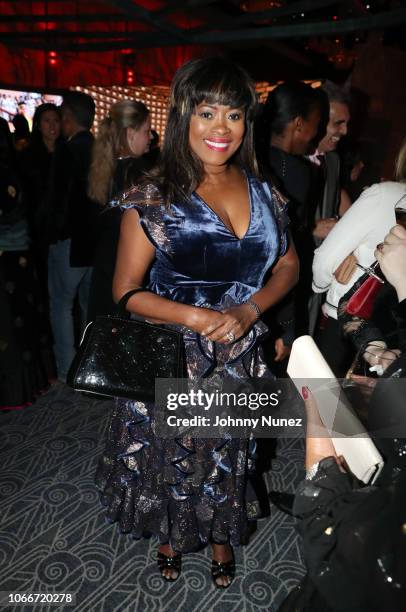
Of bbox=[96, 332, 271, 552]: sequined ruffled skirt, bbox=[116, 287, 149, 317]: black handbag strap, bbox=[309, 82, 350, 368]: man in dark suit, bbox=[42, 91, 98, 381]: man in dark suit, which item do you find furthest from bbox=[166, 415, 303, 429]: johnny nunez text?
bbox=[42, 91, 98, 381]: man in dark suit

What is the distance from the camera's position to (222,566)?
1.81m

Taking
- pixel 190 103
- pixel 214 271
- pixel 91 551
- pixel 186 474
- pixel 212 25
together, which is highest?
pixel 212 25

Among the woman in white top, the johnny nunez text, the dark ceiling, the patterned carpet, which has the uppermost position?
the dark ceiling

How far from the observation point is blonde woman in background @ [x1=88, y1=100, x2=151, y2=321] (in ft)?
8.73

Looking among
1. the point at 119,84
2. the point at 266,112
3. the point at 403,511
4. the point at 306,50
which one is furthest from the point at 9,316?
the point at 306,50

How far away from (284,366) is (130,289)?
1938mm

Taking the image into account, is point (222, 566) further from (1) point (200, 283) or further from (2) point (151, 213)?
(2) point (151, 213)

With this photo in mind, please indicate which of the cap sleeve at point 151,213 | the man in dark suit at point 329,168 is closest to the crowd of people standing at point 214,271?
the cap sleeve at point 151,213

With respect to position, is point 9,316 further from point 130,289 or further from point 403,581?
point 403,581

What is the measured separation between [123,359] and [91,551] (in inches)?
39.0

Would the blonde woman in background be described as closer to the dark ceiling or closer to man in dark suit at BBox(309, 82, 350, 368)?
man in dark suit at BBox(309, 82, 350, 368)

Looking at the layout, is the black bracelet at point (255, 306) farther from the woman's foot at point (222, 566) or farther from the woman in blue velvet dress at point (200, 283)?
the woman's foot at point (222, 566)

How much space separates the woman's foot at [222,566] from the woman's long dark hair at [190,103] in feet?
4.56

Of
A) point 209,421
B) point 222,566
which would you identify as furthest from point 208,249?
point 222,566
